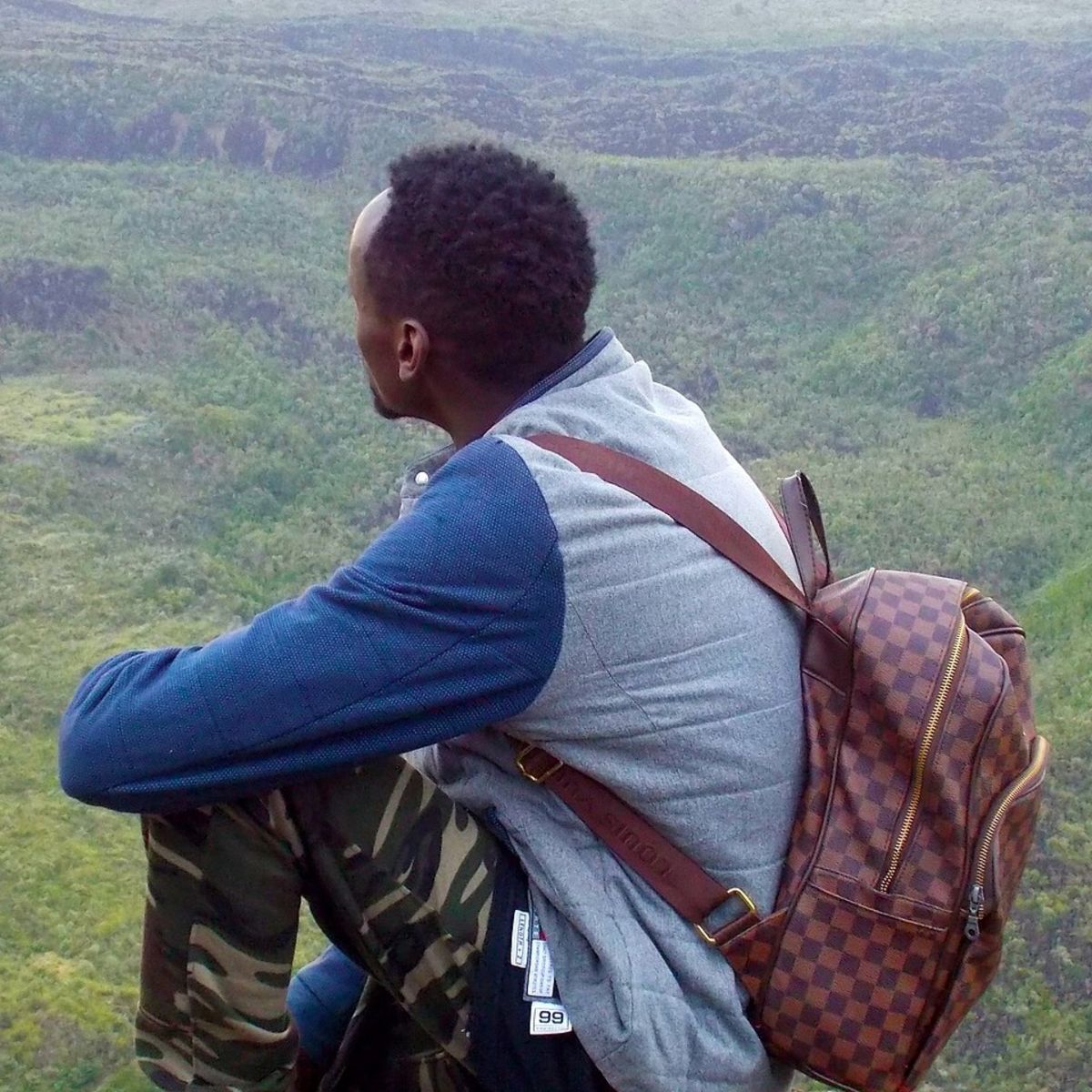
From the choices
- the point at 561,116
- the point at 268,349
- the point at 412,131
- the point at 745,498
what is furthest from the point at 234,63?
the point at 745,498

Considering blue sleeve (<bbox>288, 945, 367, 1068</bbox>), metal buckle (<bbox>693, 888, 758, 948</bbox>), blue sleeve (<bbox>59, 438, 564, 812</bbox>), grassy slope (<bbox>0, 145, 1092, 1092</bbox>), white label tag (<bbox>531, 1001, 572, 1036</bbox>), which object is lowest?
grassy slope (<bbox>0, 145, 1092, 1092</bbox>)

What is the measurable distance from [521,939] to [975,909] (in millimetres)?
425

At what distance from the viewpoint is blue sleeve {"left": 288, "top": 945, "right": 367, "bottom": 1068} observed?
158 centimetres

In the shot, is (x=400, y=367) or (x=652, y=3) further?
(x=652, y=3)

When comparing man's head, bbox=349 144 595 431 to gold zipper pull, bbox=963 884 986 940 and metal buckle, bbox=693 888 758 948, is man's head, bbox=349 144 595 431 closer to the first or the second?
metal buckle, bbox=693 888 758 948

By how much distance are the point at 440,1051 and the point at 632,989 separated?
26 centimetres

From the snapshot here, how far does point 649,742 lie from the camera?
1232 millimetres

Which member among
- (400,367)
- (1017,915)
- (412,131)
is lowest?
(1017,915)

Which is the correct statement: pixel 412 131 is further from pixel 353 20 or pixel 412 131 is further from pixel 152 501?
pixel 152 501

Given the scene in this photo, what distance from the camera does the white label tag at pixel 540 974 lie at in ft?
4.18

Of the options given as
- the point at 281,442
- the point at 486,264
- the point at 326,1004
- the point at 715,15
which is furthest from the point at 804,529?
the point at 715,15

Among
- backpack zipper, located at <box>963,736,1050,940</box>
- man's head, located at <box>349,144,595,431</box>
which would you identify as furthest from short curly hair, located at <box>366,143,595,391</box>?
backpack zipper, located at <box>963,736,1050,940</box>

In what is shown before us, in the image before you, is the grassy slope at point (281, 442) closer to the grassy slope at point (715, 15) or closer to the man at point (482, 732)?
the man at point (482, 732)

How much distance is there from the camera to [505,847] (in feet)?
4.41
